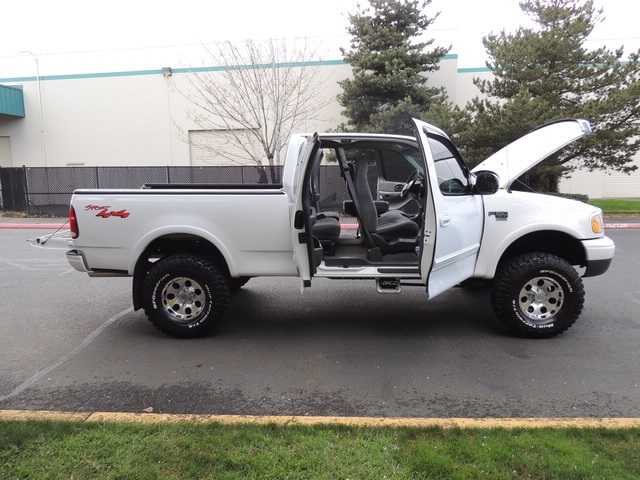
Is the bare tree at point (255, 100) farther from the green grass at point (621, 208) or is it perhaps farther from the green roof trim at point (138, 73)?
the green grass at point (621, 208)

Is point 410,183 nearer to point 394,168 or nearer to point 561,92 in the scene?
point 394,168

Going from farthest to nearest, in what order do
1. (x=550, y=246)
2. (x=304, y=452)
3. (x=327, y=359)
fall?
(x=550, y=246)
(x=327, y=359)
(x=304, y=452)

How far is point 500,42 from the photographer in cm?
1730

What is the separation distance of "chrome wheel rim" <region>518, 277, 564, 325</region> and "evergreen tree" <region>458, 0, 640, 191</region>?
11.6 meters

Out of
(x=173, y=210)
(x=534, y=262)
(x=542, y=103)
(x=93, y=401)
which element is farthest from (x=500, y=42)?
(x=93, y=401)

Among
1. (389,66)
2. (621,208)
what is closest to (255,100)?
(389,66)

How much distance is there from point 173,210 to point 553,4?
17.7m

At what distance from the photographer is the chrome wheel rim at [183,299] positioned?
16.7 feet

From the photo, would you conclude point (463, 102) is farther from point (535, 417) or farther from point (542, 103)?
point (535, 417)

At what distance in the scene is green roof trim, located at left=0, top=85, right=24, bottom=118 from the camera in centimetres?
2270

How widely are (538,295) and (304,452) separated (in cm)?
322

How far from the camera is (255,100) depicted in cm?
2088

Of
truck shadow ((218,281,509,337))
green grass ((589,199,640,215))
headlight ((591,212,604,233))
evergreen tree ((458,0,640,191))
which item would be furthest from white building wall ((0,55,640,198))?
headlight ((591,212,604,233))

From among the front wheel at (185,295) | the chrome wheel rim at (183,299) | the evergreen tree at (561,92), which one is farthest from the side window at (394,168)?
the evergreen tree at (561,92)
